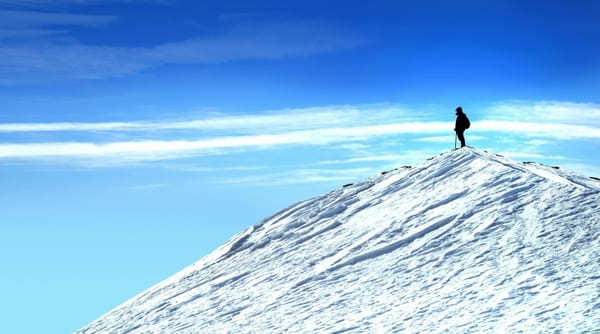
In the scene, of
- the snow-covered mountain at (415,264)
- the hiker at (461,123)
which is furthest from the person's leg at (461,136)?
the snow-covered mountain at (415,264)

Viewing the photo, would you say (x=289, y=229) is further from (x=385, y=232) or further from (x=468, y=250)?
(x=468, y=250)

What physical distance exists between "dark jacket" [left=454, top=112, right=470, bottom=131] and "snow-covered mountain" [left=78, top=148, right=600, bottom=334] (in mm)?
956

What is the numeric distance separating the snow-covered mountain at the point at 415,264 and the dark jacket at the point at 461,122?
0.96 m

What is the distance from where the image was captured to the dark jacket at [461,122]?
25.5m

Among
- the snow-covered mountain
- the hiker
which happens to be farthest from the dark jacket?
the snow-covered mountain

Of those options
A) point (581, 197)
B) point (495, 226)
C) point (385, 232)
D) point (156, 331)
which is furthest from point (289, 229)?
point (581, 197)

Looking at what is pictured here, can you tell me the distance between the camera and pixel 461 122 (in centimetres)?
2558

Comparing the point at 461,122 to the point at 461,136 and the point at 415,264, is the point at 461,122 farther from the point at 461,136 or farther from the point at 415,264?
the point at 415,264

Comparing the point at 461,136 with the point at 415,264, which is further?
the point at 461,136

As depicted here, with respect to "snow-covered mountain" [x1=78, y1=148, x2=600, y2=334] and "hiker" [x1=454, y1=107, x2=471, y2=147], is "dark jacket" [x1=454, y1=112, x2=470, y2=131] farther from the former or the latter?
"snow-covered mountain" [x1=78, y1=148, x2=600, y2=334]

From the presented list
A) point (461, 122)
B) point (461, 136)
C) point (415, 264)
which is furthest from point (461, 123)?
point (415, 264)

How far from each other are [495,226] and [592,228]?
8.58 feet

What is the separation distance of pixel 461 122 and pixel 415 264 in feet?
31.0

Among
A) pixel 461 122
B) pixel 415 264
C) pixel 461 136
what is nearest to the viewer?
pixel 415 264
